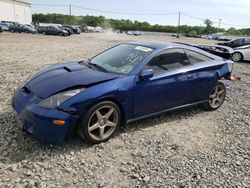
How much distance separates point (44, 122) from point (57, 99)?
334 mm

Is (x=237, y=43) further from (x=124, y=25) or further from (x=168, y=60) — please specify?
(x=124, y=25)

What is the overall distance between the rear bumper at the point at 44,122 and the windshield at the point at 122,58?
1168mm

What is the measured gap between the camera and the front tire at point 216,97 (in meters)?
4.99

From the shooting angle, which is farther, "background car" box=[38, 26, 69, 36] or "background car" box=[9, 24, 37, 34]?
"background car" box=[9, 24, 37, 34]

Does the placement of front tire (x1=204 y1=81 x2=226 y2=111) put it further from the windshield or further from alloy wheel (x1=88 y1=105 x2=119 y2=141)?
alloy wheel (x1=88 y1=105 x2=119 y2=141)

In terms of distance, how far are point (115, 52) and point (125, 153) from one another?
6.33 ft

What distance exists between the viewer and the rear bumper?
9.72ft

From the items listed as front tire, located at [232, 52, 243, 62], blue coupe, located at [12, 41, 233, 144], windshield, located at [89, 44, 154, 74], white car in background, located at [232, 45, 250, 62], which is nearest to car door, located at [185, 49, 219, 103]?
blue coupe, located at [12, 41, 233, 144]

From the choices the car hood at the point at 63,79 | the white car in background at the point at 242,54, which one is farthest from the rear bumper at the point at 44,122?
the white car in background at the point at 242,54

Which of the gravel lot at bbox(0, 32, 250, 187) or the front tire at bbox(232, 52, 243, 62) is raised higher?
the front tire at bbox(232, 52, 243, 62)

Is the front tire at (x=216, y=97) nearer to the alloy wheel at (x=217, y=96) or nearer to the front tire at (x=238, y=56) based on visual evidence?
the alloy wheel at (x=217, y=96)

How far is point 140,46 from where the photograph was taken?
4273mm

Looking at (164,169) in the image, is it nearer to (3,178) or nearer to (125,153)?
(125,153)

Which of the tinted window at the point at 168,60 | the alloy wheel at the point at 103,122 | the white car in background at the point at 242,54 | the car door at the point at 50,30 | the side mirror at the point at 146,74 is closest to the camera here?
the alloy wheel at the point at 103,122
